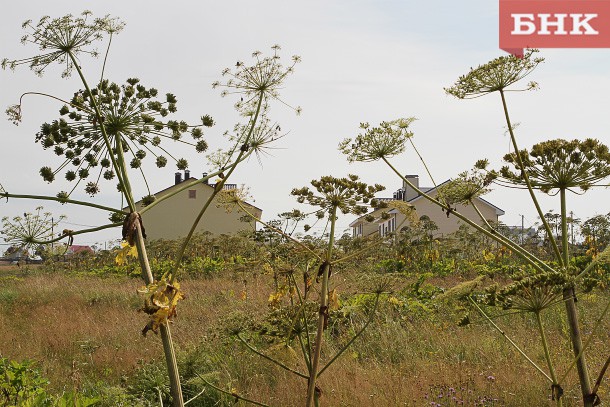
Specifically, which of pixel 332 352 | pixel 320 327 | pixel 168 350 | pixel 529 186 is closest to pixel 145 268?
pixel 168 350

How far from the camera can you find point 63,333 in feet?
34.0

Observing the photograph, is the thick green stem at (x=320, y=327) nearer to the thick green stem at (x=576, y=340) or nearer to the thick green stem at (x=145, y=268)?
the thick green stem at (x=145, y=268)

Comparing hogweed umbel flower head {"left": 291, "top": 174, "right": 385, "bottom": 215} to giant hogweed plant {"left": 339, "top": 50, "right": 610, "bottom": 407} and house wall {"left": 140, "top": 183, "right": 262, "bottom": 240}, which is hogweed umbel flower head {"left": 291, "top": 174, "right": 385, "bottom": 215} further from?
house wall {"left": 140, "top": 183, "right": 262, "bottom": 240}

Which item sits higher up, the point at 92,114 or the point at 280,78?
the point at 280,78

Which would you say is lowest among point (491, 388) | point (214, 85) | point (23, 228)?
point (491, 388)

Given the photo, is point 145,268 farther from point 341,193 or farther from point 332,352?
point 332,352

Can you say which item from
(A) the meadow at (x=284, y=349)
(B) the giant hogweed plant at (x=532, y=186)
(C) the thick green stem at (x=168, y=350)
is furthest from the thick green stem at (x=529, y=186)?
(C) the thick green stem at (x=168, y=350)

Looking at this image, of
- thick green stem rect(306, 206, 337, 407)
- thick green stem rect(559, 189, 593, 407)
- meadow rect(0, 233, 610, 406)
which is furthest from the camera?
meadow rect(0, 233, 610, 406)

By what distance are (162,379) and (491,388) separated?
10.1 feet

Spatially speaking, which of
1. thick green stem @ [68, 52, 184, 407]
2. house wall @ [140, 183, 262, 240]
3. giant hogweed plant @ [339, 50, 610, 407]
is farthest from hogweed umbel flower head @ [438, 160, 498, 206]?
house wall @ [140, 183, 262, 240]

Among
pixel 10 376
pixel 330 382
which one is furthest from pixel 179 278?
pixel 10 376

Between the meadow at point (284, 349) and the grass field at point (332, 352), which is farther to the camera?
the grass field at point (332, 352)

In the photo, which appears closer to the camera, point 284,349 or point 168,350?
point 168,350

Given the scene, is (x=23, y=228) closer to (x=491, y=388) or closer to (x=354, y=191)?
(x=354, y=191)
